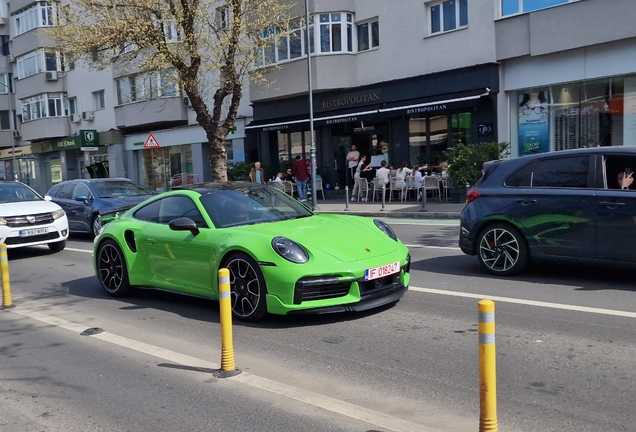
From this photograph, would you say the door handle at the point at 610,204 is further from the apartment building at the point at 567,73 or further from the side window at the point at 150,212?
the apartment building at the point at 567,73

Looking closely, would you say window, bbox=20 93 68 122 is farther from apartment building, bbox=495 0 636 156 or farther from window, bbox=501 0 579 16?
window, bbox=501 0 579 16

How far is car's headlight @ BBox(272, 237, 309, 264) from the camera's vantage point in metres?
6.33

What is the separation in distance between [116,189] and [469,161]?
988 centimetres

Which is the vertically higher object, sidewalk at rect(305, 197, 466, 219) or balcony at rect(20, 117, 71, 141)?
balcony at rect(20, 117, 71, 141)

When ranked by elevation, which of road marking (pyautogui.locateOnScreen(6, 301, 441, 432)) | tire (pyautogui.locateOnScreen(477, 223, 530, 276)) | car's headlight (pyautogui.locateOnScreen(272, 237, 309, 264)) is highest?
car's headlight (pyautogui.locateOnScreen(272, 237, 309, 264))

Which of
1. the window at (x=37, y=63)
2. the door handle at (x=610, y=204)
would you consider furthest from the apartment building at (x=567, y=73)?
the window at (x=37, y=63)

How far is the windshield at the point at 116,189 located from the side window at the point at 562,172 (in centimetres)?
1074

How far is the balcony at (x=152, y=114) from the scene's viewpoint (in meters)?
33.5

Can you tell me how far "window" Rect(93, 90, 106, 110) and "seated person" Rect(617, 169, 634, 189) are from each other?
1447 inches

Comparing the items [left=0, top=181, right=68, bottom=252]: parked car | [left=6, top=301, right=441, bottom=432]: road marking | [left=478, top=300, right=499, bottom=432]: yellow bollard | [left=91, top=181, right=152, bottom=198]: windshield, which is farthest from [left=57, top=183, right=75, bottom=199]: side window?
[left=478, top=300, right=499, bottom=432]: yellow bollard

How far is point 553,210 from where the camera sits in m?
8.04

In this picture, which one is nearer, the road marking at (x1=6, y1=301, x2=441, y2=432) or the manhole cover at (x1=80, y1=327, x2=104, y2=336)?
the road marking at (x1=6, y1=301, x2=441, y2=432)

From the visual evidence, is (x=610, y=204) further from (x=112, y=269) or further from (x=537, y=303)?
(x=112, y=269)

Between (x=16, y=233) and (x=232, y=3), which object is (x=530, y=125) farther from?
(x=16, y=233)
